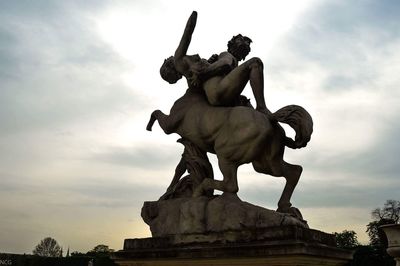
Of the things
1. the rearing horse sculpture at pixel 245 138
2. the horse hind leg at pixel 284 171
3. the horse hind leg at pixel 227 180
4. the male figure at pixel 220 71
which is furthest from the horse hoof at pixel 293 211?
the male figure at pixel 220 71

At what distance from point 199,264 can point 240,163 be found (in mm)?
1608

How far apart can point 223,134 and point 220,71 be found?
106 cm

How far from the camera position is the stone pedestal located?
6338mm

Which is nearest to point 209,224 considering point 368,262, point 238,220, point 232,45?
point 238,220

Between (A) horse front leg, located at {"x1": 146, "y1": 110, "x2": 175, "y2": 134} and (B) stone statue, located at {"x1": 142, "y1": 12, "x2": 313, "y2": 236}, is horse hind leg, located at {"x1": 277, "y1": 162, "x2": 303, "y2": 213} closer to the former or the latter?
(B) stone statue, located at {"x1": 142, "y1": 12, "x2": 313, "y2": 236}

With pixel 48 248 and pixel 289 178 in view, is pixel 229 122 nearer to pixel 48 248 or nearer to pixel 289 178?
pixel 289 178

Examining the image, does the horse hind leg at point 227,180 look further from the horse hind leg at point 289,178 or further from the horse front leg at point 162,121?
the horse front leg at point 162,121

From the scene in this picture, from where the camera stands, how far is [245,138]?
7.56 meters

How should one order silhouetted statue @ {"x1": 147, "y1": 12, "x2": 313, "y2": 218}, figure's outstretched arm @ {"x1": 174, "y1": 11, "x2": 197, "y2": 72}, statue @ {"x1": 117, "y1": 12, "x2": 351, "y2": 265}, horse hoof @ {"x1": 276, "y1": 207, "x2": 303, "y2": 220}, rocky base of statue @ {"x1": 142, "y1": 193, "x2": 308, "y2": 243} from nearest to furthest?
statue @ {"x1": 117, "y1": 12, "x2": 351, "y2": 265}
rocky base of statue @ {"x1": 142, "y1": 193, "x2": 308, "y2": 243}
horse hoof @ {"x1": 276, "y1": 207, "x2": 303, "y2": 220}
silhouetted statue @ {"x1": 147, "y1": 12, "x2": 313, "y2": 218}
figure's outstretched arm @ {"x1": 174, "y1": 11, "x2": 197, "y2": 72}

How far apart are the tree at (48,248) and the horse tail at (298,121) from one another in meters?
84.0

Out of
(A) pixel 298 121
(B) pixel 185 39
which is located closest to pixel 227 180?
(A) pixel 298 121

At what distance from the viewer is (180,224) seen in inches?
308

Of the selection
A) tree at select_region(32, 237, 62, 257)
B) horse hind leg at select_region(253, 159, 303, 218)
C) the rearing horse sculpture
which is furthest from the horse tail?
tree at select_region(32, 237, 62, 257)

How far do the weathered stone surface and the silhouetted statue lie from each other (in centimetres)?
26
